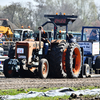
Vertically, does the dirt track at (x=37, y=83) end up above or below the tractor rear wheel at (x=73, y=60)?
below

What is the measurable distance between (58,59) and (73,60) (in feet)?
4.45

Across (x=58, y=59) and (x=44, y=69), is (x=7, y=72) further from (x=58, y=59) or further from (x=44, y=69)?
(x=58, y=59)

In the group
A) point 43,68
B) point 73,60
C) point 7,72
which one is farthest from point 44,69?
A: point 73,60

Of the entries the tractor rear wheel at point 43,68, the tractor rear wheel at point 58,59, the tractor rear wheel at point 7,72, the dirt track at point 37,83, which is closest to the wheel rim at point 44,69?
the tractor rear wheel at point 43,68

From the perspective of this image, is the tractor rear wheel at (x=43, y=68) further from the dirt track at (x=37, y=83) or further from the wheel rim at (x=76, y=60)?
the wheel rim at (x=76, y=60)

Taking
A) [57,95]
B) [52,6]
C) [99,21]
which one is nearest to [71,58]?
[57,95]

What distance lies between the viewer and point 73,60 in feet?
42.8

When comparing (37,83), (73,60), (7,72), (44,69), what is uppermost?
(73,60)

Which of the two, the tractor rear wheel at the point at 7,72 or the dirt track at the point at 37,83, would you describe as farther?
the tractor rear wheel at the point at 7,72

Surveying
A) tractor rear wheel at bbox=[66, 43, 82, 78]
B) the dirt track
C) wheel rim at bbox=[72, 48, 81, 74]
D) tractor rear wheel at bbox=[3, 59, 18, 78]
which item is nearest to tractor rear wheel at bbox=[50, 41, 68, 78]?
tractor rear wheel at bbox=[66, 43, 82, 78]

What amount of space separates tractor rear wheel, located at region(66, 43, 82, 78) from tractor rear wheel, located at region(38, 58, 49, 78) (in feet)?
2.71

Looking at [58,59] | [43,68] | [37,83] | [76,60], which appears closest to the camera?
[37,83]

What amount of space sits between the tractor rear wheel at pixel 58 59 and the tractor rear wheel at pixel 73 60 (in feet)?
0.73

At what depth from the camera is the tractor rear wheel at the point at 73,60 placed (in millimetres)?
12027
